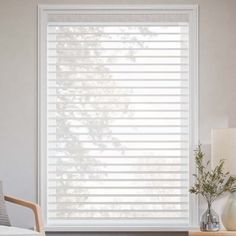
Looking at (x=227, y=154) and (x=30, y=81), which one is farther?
(x=30, y=81)

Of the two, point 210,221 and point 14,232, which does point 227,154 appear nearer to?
point 210,221

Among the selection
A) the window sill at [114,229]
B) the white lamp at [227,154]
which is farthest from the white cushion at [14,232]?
the white lamp at [227,154]

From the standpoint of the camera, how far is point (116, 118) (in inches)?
205

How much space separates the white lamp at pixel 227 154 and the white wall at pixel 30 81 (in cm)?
35

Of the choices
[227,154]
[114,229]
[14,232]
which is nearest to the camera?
[14,232]

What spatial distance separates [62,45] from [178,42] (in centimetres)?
94

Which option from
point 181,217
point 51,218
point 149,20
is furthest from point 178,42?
point 51,218

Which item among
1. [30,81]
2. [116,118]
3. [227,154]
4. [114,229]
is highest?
[30,81]

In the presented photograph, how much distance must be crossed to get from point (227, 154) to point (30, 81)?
5.49 feet

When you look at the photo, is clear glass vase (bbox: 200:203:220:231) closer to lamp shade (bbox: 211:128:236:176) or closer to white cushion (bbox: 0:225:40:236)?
lamp shade (bbox: 211:128:236:176)

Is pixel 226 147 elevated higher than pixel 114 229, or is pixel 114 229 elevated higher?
pixel 226 147

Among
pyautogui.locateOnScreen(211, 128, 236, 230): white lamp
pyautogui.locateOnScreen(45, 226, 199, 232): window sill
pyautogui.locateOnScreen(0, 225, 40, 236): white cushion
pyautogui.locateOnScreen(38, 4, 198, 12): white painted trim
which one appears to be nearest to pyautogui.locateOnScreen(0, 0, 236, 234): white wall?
pyautogui.locateOnScreen(38, 4, 198, 12): white painted trim

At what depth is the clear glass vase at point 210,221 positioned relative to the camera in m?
4.71

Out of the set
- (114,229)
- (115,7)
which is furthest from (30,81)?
(114,229)
